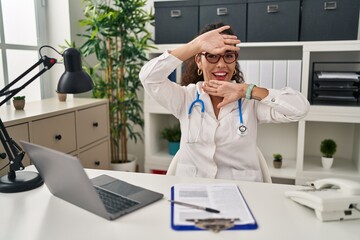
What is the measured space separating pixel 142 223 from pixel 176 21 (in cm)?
208

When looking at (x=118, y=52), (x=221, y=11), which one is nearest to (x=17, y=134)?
(x=118, y=52)

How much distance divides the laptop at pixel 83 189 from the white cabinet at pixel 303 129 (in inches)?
65.9

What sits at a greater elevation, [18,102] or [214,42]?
[214,42]

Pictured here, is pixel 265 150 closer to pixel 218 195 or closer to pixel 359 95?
pixel 359 95

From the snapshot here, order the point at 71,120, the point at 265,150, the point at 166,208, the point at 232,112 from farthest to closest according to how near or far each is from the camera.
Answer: the point at 265,150, the point at 71,120, the point at 232,112, the point at 166,208

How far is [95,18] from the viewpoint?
2715 mm

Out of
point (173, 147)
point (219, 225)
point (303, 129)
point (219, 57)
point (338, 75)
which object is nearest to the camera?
point (219, 225)

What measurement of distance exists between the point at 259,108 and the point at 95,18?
1.70 meters

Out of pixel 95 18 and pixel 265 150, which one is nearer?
pixel 95 18

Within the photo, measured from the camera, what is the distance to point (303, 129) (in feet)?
8.30

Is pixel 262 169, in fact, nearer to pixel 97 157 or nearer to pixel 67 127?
pixel 67 127

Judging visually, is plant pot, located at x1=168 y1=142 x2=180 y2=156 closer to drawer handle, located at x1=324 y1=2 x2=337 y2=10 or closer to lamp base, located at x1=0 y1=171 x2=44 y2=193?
drawer handle, located at x1=324 y1=2 x2=337 y2=10

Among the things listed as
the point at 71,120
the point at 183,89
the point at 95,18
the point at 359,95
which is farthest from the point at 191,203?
the point at 95,18

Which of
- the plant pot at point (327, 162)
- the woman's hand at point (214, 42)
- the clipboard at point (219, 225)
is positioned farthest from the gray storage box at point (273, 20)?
the clipboard at point (219, 225)
